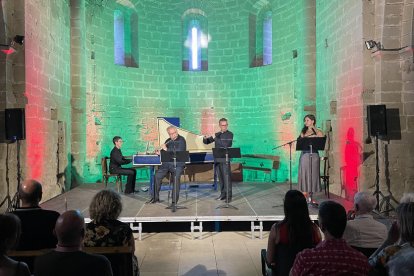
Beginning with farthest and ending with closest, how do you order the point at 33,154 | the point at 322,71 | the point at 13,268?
the point at 322,71
the point at 33,154
the point at 13,268

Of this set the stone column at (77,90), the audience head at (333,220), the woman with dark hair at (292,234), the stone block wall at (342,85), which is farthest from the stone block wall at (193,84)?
the audience head at (333,220)

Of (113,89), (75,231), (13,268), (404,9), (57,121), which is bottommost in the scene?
(13,268)

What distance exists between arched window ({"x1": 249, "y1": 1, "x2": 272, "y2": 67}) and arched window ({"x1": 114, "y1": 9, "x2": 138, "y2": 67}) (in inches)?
142

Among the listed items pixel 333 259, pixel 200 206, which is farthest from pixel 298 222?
pixel 200 206

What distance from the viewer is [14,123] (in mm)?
7008

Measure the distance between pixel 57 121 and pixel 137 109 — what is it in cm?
354

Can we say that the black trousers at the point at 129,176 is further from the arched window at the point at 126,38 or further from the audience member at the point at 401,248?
the audience member at the point at 401,248

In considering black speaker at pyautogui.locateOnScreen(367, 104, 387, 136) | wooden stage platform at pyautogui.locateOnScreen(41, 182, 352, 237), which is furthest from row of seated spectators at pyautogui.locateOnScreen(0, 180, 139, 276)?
black speaker at pyautogui.locateOnScreen(367, 104, 387, 136)

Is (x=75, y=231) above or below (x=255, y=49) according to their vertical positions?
below

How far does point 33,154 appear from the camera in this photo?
325 inches

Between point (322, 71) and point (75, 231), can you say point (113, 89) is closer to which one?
point (322, 71)

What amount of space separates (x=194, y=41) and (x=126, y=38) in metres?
2.18

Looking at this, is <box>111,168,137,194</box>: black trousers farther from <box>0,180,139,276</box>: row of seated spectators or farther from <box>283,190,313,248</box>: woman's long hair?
<box>283,190,313,248</box>: woman's long hair

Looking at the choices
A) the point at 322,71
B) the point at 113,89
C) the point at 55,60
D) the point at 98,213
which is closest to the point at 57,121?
the point at 55,60
